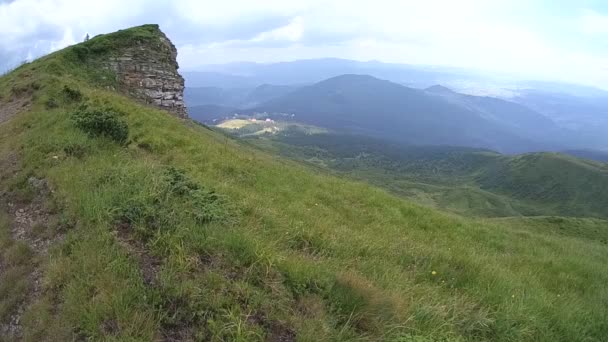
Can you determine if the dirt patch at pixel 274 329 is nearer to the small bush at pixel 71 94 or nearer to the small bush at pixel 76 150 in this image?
the small bush at pixel 76 150

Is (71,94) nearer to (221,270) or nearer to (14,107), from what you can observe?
(14,107)

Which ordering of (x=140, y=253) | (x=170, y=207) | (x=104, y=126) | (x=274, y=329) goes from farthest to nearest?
1. (x=104, y=126)
2. (x=170, y=207)
3. (x=140, y=253)
4. (x=274, y=329)

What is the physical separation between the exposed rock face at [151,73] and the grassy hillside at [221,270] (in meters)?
23.0

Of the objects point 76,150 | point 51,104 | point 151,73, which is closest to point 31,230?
point 76,150

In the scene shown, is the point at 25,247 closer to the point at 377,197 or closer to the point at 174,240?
the point at 174,240

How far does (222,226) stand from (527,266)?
8.81 meters

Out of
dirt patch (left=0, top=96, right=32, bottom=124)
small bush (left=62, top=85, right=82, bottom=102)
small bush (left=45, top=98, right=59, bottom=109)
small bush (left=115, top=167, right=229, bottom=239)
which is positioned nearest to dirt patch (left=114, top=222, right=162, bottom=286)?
small bush (left=115, top=167, right=229, bottom=239)

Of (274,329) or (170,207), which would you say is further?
(170,207)

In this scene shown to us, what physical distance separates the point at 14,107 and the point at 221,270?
20832 mm

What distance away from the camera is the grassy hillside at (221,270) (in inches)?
214

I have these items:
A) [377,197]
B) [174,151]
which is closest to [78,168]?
[174,151]

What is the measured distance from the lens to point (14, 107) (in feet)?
69.2

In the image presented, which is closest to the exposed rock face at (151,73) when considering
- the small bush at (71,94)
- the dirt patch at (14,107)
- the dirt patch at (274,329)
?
the dirt patch at (14,107)

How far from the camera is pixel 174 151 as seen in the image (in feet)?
47.0
